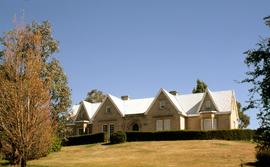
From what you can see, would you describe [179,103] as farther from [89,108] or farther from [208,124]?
[89,108]

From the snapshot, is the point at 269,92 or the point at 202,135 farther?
the point at 202,135

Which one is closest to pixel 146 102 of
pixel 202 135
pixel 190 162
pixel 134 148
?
pixel 202 135

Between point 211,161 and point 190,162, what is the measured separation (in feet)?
5.75

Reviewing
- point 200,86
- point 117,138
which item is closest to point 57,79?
point 117,138

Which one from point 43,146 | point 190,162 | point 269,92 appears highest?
point 269,92

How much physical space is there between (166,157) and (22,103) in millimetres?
19476

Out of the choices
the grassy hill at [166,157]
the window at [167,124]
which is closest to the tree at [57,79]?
the grassy hill at [166,157]

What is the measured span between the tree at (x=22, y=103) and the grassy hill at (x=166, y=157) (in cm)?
994

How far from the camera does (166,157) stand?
37.2 metres

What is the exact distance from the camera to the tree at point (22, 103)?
812 inches

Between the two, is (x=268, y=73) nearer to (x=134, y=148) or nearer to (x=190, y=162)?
(x=190, y=162)

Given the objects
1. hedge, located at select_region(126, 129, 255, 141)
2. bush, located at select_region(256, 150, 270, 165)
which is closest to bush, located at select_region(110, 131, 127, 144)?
hedge, located at select_region(126, 129, 255, 141)

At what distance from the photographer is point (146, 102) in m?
67.7

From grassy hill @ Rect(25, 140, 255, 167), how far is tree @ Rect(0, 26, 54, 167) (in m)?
9.94
